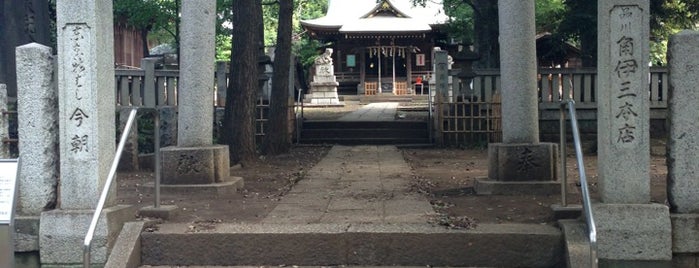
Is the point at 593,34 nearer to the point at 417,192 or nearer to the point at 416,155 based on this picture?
the point at 416,155

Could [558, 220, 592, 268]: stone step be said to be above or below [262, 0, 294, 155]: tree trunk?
below

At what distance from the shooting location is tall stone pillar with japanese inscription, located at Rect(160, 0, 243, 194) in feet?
28.7

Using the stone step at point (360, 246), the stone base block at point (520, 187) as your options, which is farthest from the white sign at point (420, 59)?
the stone step at point (360, 246)

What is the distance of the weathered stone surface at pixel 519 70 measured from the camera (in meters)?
8.43

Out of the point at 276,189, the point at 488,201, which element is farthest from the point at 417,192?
the point at 276,189

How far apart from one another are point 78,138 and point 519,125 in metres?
5.05

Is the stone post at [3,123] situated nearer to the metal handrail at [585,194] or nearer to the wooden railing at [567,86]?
the metal handrail at [585,194]

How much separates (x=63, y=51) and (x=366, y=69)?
118 ft

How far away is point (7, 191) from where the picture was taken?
16.8 feet

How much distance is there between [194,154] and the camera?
8719mm

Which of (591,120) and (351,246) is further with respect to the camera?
(591,120)

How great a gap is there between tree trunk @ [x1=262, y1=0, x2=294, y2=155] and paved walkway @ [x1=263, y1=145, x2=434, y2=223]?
5.47 ft

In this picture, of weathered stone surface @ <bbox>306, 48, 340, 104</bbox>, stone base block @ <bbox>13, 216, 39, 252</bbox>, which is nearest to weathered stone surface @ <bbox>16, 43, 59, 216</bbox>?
stone base block @ <bbox>13, 216, 39, 252</bbox>

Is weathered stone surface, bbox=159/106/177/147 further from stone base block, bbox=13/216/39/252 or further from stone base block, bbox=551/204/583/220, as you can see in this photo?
stone base block, bbox=551/204/583/220
